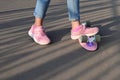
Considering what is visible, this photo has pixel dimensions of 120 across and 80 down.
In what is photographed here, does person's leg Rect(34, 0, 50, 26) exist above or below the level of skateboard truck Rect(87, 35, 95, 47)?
above

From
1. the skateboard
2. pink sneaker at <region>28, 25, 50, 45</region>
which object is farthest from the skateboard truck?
pink sneaker at <region>28, 25, 50, 45</region>

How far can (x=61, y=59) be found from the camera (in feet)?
10.2

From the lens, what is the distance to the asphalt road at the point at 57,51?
284 cm

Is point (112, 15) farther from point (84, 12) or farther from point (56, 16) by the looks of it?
point (56, 16)

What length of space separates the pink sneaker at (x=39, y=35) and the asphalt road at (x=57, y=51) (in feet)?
0.19

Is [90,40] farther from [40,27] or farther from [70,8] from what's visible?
[40,27]

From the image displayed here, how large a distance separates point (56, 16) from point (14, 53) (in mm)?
1395

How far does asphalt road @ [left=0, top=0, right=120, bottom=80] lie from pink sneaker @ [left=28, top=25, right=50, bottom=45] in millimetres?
57

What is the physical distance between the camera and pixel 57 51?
10.8 feet

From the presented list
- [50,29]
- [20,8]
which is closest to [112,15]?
[50,29]

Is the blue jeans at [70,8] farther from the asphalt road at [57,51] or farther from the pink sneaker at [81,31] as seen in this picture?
the asphalt road at [57,51]

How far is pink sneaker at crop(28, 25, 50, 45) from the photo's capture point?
136 inches

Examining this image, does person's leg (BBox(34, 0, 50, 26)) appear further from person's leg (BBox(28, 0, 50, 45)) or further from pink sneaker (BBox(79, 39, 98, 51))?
pink sneaker (BBox(79, 39, 98, 51))

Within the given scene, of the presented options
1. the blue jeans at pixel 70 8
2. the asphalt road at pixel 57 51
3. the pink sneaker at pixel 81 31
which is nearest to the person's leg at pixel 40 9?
the blue jeans at pixel 70 8
